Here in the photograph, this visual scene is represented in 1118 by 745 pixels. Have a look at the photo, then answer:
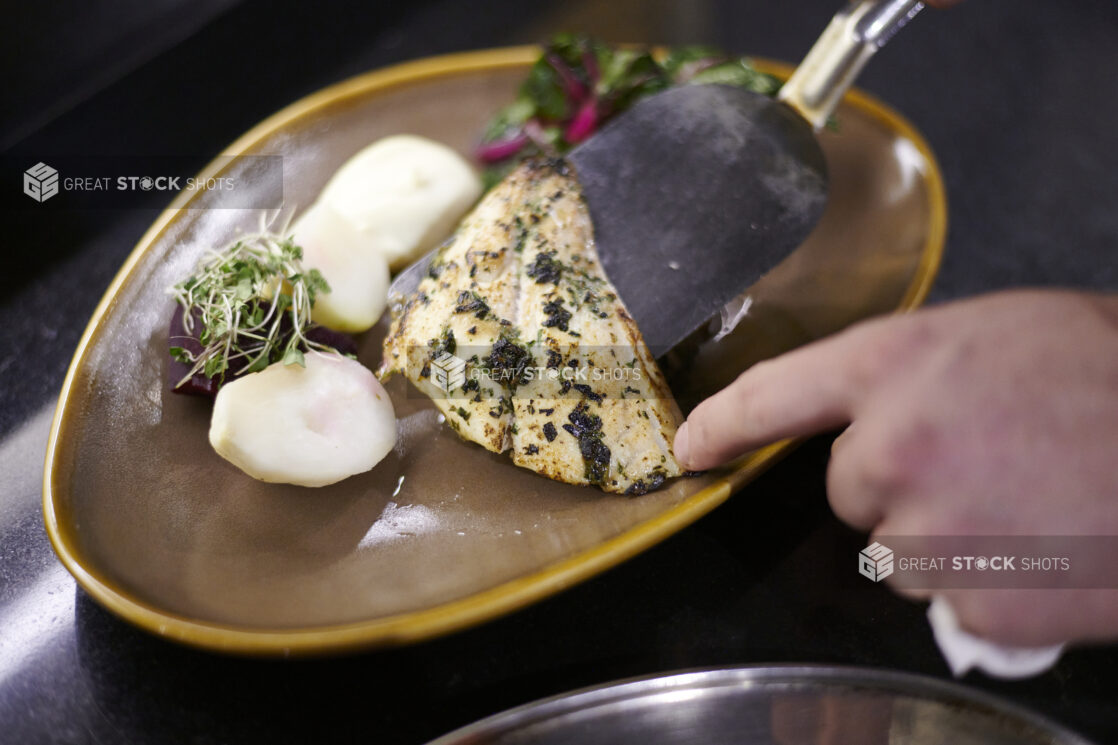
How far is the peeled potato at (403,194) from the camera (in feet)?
4.85

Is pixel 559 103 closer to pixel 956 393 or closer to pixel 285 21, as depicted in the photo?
pixel 285 21

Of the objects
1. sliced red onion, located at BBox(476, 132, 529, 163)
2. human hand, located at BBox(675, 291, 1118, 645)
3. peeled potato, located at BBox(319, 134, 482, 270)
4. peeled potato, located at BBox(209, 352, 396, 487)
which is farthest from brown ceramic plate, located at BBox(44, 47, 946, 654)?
sliced red onion, located at BBox(476, 132, 529, 163)

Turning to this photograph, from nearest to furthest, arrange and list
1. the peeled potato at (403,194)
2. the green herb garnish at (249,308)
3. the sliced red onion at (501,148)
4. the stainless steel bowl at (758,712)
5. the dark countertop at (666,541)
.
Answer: the stainless steel bowl at (758,712), the dark countertop at (666,541), the green herb garnish at (249,308), the peeled potato at (403,194), the sliced red onion at (501,148)

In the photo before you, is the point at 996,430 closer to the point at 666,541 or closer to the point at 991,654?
the point at 991,654

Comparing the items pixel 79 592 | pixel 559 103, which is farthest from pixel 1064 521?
pixel 559 103

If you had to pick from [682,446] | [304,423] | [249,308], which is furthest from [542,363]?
[249,308]

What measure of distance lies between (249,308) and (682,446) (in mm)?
670

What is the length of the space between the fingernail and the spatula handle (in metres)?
0.70

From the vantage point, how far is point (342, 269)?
1383 millimetres

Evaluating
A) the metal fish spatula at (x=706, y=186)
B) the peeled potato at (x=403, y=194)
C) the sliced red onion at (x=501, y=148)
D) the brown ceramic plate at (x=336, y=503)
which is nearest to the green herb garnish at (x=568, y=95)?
the sliced red onion at (x=501, y=148)

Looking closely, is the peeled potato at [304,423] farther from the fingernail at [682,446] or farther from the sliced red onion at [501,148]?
the sliced red onion at [501,148]

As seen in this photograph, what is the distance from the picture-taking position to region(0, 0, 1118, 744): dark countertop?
1.05 meters

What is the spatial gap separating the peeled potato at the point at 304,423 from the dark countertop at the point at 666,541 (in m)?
0.25

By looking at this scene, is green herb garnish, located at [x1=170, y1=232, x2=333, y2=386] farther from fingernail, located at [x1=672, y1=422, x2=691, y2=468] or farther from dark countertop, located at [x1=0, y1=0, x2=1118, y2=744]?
fingernail, located at [x1=672, y1=422, x2=691, y2=468]
